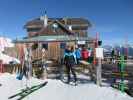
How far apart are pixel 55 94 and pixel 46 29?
38380 millimetres

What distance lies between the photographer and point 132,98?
34.5 ft

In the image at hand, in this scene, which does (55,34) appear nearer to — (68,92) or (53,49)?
(53,49)

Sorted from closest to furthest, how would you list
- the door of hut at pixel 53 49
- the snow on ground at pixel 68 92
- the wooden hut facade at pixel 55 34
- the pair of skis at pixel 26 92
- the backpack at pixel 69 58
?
1. the snow on ground at pixel 68 92
2. the pair of skis at pixel 26 92
3. the backpack at pixel 69 58
4. the door of hut at pixel 53 49
5. the wooden hut facade at pixel 55 34

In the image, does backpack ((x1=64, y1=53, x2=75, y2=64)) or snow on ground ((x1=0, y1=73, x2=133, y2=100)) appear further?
backpack ((x1=64, y1=53, x2=75, y2=64))

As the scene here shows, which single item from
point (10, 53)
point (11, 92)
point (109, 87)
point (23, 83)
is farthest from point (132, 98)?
point (10, 53)

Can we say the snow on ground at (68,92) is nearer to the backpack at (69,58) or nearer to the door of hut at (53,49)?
the backpack at (69,58)

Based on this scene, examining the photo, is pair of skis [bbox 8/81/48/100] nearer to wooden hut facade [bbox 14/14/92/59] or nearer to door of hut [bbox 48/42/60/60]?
wooden hut facade [bbox 14/14/92/59]

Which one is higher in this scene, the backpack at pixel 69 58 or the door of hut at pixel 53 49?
the door of hut at pixel 53 49

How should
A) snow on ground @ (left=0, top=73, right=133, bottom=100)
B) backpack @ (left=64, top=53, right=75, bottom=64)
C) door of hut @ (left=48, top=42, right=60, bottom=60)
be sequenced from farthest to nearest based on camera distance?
door of hut @ (left=48, top=42, right=60, bottom=60)
backpack @ (left=64, top=53, right=75, bottom=64)
snow on ground @ (left=0, top=73, right=133, bottom=100)

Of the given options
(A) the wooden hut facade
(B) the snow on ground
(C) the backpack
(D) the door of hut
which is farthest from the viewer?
(A) the wooden hut facade

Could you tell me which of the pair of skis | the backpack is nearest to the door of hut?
the backpack

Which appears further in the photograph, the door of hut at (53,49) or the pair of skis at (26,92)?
the door of hut at (53,49)

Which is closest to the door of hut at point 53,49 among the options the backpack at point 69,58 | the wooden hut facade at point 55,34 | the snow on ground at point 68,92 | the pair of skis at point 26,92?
the wooden hut facade at point 55,34

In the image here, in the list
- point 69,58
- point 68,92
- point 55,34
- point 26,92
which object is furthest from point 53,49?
point 68,92
